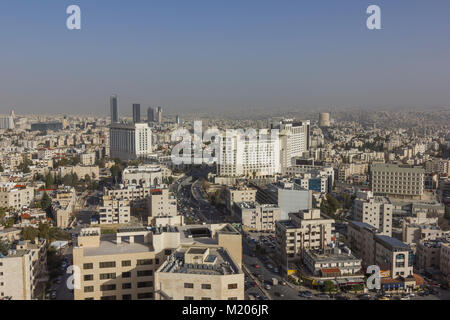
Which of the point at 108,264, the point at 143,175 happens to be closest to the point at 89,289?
Result: the point at 108,264

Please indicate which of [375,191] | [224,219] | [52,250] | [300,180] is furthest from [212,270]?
[375,191]

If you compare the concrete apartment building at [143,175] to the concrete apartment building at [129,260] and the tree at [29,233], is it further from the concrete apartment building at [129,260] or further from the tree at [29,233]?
the concrete apartment building at [129,260]

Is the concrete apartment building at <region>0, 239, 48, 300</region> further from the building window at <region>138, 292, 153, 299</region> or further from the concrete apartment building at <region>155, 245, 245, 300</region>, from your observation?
the concrete apartment building at <region>155, 245, 245, 300</region>

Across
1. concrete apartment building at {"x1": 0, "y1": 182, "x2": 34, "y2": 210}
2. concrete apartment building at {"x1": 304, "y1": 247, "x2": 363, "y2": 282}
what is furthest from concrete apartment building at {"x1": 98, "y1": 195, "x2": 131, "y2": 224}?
concrete apartment building at {"x1": 304, "y1": 247, "x2": 363, "y2": 282}

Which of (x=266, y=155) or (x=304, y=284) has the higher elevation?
(x=266, y=155)

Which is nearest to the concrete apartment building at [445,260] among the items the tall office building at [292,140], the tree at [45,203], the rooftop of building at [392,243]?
the rooftop of building at [392,243]

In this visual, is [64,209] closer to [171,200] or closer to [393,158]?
[171,200]
